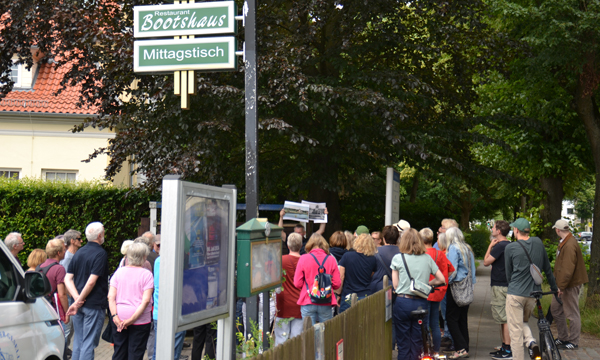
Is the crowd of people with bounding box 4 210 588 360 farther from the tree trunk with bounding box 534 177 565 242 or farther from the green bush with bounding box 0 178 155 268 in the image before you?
the tree trunk with bounding box 534 177 565 242

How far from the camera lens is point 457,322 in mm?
9219

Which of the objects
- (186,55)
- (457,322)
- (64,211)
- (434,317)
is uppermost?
(186,55)

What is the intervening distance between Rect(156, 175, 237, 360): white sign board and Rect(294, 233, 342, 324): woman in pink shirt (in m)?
3.22

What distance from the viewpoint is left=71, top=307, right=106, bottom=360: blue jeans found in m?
6.98

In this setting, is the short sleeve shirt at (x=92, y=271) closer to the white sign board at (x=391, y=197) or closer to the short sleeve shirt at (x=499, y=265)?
the white sign board at (x=391, y=197)

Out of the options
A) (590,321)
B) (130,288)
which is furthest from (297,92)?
(590,321)

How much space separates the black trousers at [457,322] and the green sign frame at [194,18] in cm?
562

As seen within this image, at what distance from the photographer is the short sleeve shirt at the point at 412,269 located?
735 centimetres

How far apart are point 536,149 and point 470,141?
1.98m

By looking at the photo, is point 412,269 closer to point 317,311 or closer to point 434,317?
point 317,311

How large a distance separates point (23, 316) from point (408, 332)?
4.54 m

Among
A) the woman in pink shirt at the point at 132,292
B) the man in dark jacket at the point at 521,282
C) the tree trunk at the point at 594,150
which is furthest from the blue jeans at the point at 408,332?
the tree trunk at the point at 594,150

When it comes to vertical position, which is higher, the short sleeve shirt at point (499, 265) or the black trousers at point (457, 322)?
the short sleeve shirt at point (499, 265)


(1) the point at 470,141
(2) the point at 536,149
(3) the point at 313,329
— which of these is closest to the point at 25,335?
(3) the point at 313,329
